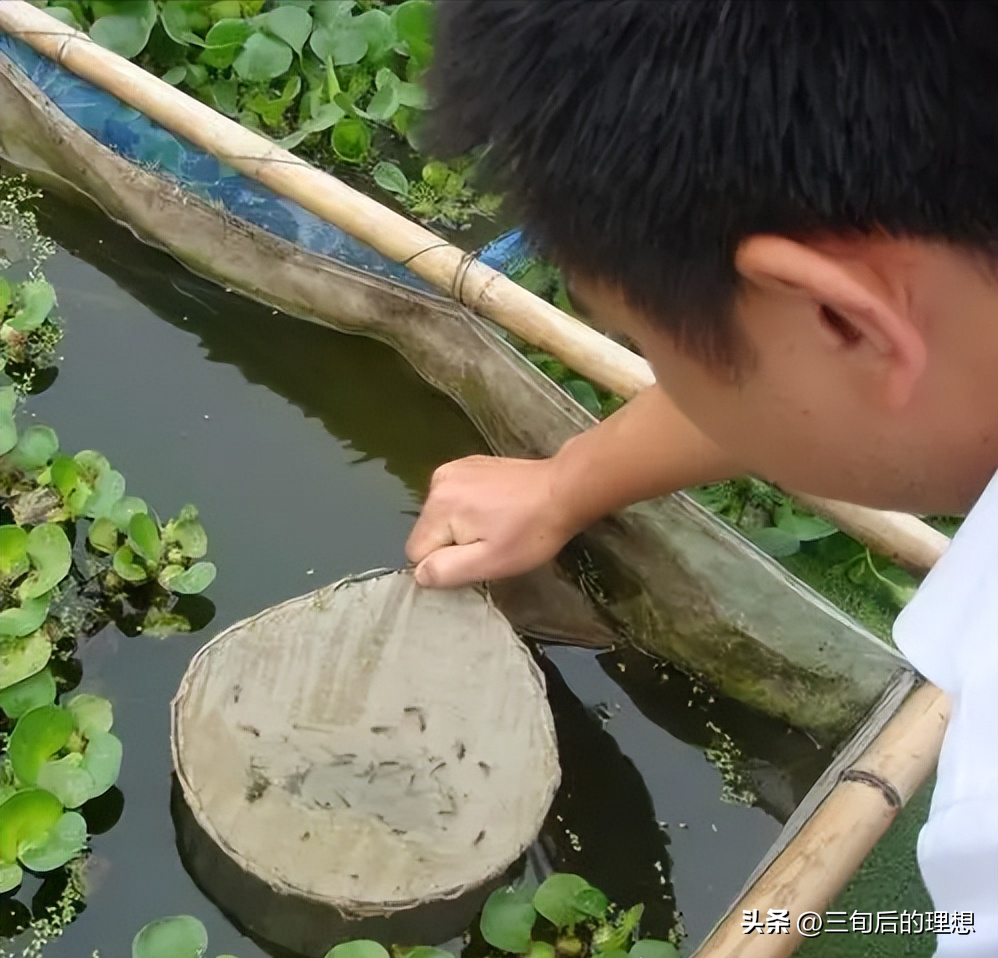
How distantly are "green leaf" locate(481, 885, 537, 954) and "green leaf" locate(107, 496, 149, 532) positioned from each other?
0.57 meters

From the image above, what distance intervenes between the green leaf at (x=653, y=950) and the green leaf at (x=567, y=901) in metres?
0.05

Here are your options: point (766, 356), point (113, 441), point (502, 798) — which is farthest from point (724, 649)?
point (113, 441)

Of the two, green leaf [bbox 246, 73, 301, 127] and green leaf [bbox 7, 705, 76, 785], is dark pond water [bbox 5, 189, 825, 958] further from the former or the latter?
green leaf [bbox 246, 73, 301, 127]

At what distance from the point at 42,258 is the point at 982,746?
1407 millimetres

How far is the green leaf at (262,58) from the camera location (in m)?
1.70

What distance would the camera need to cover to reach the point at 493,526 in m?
1.12

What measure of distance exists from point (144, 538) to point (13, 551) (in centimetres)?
14

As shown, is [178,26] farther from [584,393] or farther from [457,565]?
[457,565]

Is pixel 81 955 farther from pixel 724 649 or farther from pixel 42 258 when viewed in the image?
pixel 42 258

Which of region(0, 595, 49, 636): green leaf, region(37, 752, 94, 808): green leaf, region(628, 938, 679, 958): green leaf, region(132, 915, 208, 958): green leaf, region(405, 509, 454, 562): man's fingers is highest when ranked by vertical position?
region(405, 509, 454, 562): man's fingers

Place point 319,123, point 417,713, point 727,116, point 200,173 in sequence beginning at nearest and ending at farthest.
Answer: point 727,116 < point 417,713 < point 200,173 < point 319,123

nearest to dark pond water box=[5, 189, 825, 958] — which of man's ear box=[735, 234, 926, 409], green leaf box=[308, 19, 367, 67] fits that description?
green leaf box=[308, 19, 367, 67]

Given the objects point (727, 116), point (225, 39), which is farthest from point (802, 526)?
point (225, 39)

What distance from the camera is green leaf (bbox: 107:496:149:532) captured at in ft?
4.07
